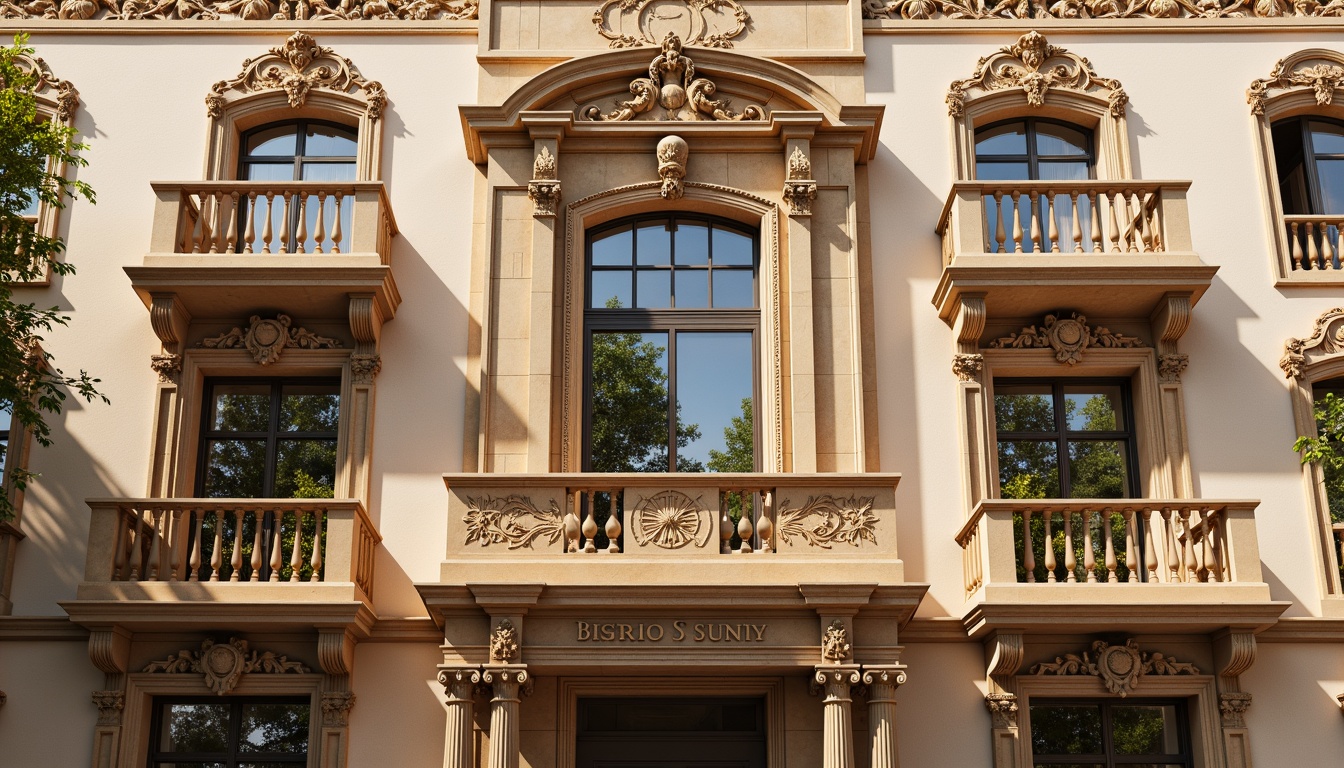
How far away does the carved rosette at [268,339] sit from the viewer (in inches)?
645

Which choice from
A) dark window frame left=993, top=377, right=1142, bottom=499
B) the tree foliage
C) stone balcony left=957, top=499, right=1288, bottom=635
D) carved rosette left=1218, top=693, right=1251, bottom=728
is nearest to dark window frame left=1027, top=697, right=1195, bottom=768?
carved rosette left=1218, top=693, right=1251, bottom=728

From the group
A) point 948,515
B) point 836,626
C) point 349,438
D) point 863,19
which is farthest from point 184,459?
point 863,19

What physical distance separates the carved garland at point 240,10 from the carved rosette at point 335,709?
843cm

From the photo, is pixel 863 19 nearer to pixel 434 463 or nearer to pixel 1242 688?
pixel 434 463

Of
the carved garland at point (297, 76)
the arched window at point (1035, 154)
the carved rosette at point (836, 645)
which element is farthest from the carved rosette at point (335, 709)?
the arched window at point (1035, 154)

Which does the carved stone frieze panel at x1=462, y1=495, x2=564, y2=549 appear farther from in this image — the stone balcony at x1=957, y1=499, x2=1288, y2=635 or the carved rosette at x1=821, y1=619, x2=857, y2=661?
the stone balcony at x1=957, y1=499, x2=1288, y2=635

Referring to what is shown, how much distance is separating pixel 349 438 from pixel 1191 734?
9.59 metres

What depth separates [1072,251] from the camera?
54.6 feet

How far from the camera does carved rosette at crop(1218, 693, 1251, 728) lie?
48.5 ft

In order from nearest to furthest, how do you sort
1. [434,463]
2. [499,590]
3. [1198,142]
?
1. [499,590]
2. [434,463]
3. [1198,142]

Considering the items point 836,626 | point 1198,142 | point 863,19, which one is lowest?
point 836,626

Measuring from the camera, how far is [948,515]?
15.8m

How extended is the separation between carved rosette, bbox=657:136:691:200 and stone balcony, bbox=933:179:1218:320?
3.09 meters

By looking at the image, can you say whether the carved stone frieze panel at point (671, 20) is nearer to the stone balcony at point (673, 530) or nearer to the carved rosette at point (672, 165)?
the carved rosette at point (672, 165)
